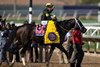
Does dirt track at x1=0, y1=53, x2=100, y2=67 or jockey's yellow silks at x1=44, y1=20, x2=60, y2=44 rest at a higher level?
jockey's yellow silks at x1=44, y1=20, x2=60, y2=44

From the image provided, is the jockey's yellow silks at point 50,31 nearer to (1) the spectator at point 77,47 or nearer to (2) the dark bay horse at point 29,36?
(2) the dark bay horse at point 29,36

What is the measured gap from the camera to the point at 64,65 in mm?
16266

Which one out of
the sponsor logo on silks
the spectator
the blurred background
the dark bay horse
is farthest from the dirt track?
the blurred background

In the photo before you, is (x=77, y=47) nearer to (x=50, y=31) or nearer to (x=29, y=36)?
(x=50, y=31)

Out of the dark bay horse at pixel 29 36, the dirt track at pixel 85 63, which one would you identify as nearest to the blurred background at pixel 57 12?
the dirt track at pixel 85 63

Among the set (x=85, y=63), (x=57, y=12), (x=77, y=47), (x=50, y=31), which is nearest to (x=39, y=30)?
(x=50, y=31)

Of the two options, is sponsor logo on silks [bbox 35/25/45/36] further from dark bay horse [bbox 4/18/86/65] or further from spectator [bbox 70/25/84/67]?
spectator [bbox 70/25/84/67]

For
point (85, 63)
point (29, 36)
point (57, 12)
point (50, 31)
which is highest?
point (50, 31)

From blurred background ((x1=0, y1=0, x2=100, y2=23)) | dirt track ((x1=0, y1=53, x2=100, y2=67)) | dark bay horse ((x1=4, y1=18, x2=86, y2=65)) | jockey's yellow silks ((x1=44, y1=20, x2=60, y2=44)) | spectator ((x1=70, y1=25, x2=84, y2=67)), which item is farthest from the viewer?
blurred background ((x1=0, y1=0, x2=100, y2=23))

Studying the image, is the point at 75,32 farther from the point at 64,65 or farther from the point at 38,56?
the point at 38,56

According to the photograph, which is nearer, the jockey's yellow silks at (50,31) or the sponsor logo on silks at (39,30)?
the jockey's yellow silks at (50,31)

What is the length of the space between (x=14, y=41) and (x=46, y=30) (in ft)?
4.20

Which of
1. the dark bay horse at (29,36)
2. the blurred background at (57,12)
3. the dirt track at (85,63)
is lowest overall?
the blurred background at (57,12)

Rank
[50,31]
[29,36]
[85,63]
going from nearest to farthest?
[50,31], [29,36], [85,63]
